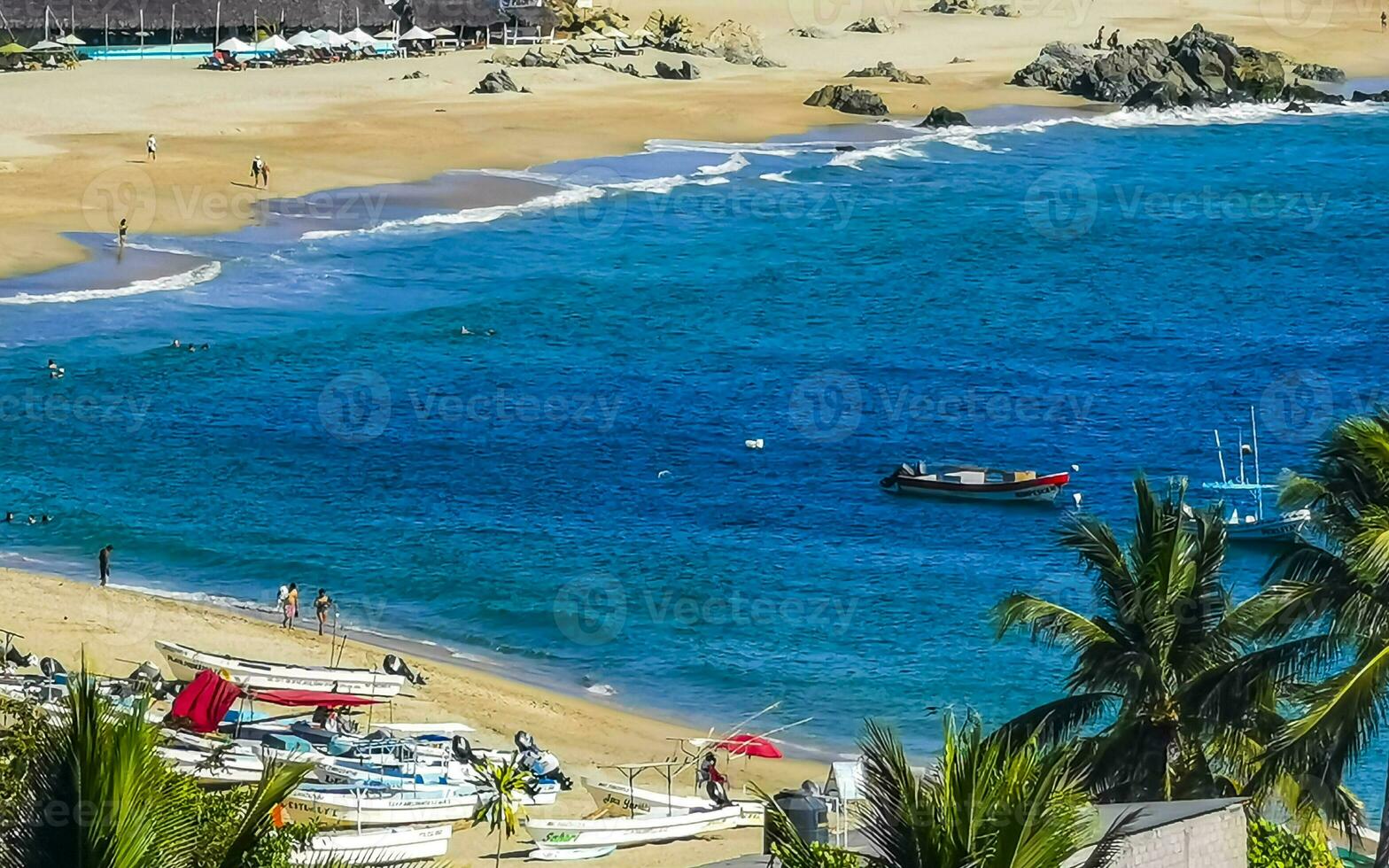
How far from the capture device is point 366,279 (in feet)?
203

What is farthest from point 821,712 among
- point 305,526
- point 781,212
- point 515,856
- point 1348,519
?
point 781,212

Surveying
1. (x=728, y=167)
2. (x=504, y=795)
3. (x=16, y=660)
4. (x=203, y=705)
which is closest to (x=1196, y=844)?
(x=504, y=795)

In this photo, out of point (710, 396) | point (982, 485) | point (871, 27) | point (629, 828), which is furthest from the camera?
point (871, 27)

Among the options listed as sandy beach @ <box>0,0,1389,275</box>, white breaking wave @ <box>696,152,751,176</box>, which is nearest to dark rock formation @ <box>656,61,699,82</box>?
sandy beach @ <box>0,0,1389,275</box>

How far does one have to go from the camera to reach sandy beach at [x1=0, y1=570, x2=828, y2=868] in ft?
105

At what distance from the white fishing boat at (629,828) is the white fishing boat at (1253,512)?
15299 mm

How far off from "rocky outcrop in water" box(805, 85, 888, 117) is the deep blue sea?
405cm

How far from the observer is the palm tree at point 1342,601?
18.0 m

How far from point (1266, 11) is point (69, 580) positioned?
9210 centimetres

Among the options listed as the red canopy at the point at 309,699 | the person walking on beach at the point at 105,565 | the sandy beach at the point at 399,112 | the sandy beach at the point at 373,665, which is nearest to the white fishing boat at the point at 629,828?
the sandy beach at the point at 373,665

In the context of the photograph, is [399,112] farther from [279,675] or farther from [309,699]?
[309,699]

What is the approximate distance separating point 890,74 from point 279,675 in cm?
6783

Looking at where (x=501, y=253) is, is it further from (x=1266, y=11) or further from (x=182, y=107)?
(x=1266, y=11)

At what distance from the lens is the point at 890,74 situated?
95438mm
